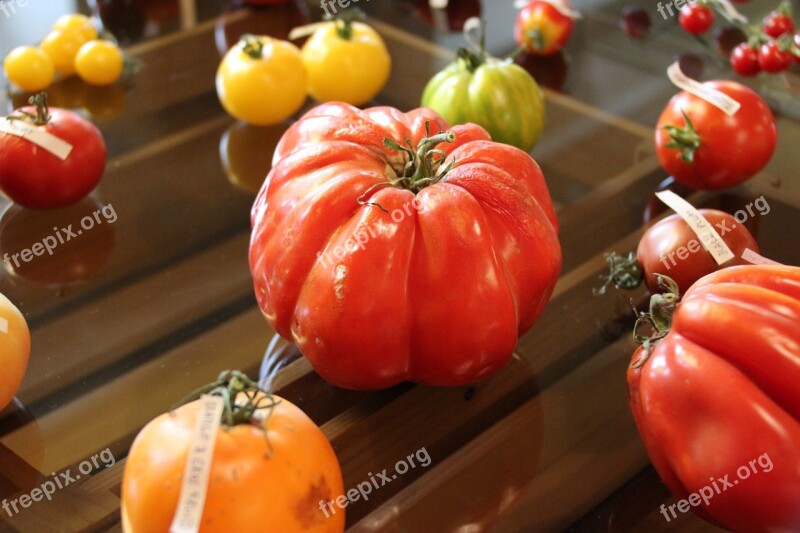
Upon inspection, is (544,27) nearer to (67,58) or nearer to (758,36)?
(758,36)

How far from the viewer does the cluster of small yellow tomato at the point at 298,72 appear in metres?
1.37

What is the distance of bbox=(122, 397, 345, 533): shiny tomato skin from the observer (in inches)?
28.3

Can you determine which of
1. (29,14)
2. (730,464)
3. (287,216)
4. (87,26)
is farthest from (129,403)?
(29,14)

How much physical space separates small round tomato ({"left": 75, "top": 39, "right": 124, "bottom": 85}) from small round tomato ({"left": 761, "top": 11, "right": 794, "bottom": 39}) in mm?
997

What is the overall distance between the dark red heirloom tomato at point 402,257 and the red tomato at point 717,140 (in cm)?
33

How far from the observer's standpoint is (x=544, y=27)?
5.08 feet

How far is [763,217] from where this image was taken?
1.23m

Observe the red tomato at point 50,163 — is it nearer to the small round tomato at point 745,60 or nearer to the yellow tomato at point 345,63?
the yellow tomato at point 345,63

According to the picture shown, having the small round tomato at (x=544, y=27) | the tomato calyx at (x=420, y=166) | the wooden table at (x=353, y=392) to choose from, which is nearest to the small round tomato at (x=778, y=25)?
the wooden table at (x=353, y=392)

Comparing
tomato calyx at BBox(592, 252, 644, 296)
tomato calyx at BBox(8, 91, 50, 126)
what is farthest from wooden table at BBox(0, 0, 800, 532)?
tomato calyx at BBox(8, 91, 50, 126)

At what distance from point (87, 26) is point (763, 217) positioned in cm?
101

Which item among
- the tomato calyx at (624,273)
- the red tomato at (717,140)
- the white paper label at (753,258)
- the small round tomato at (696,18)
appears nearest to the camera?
the white paper label at (753,258)

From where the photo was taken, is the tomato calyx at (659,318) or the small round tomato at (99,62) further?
the small round tomato at (99,62)

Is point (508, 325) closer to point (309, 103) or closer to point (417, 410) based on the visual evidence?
point (417, 410)
